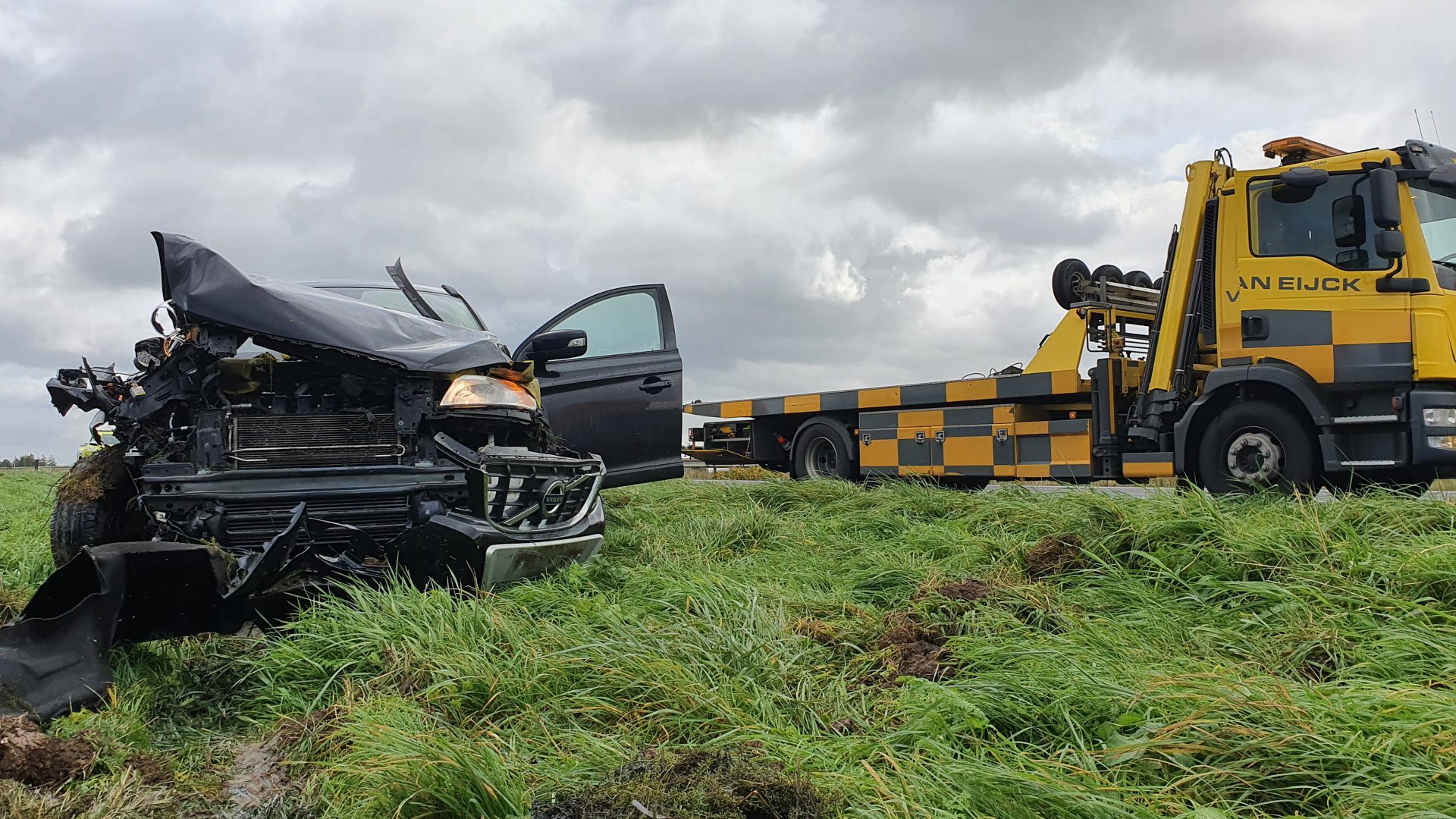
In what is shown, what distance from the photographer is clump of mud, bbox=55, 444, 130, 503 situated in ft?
14.0

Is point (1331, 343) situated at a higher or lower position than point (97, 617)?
higher

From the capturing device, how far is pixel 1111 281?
8.86m

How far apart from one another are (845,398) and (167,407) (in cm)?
776

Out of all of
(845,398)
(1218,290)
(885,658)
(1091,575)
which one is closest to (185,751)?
(885,658)

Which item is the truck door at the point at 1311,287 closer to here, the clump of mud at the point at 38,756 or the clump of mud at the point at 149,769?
the clump of mud at the point at 149,769

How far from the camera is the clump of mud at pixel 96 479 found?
428cm

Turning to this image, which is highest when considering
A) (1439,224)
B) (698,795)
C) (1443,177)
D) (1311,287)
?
(1443,177)

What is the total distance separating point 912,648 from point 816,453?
8.34m

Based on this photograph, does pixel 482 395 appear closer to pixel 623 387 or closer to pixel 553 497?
pixel 553 497

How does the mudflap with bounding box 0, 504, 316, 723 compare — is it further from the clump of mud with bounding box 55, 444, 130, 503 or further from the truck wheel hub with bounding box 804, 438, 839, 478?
the truck wheel hub with bounding box 804, 438, 839, 478

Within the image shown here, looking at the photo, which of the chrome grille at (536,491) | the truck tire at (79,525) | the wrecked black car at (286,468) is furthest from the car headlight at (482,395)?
the truck tire at (79,525)

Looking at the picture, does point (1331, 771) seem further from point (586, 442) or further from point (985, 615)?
point (586, 442)

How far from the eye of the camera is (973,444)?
970 cm

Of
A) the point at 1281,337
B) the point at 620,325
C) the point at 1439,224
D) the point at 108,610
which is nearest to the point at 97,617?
the point at 108,610
